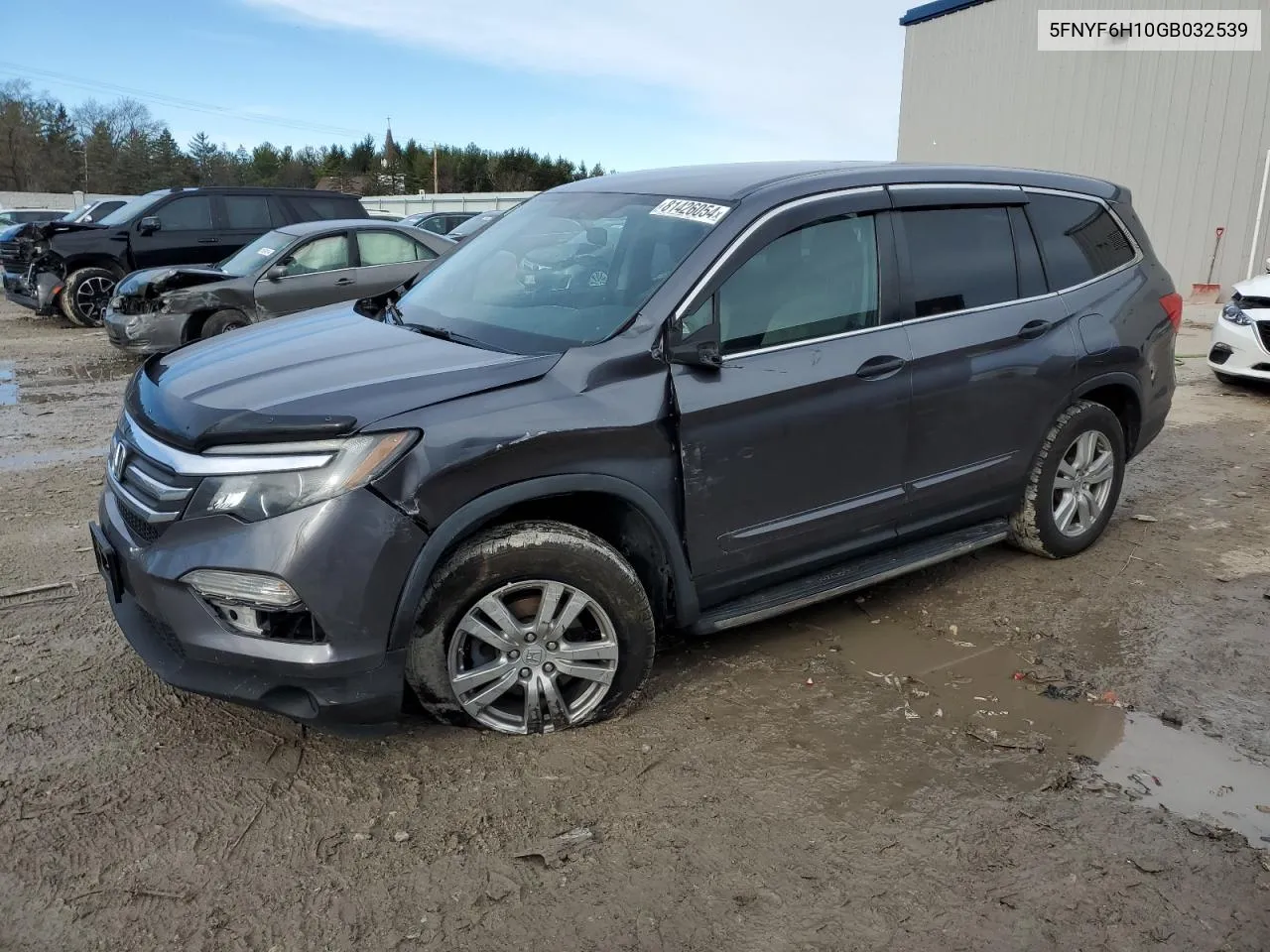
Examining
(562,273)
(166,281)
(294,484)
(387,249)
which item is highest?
(562,273)

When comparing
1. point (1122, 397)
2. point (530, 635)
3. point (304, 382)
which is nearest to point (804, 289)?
point (530, 635)

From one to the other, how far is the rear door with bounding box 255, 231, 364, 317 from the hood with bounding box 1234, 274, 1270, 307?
27.6 feet

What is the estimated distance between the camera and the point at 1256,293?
8602 millimetres

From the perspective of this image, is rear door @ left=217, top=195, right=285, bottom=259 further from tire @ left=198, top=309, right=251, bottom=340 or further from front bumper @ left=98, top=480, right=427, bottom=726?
front bumper @ left=98, top=480, right=427, bottom=726

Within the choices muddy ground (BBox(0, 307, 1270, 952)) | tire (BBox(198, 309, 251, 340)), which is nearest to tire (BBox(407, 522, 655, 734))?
muddy ground (BBox(0, 307, 1270, 952))

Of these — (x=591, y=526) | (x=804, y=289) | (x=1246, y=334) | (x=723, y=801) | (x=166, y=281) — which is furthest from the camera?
(x=166, y=281)

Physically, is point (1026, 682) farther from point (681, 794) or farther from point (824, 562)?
point (681, 794)

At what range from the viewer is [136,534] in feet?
9.87

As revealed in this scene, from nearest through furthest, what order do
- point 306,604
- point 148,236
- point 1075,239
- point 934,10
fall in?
point 306,604 < point 1075,239 < point 148,236 < point 934,10

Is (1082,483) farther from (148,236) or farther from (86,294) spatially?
(86,294)

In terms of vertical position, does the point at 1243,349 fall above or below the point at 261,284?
below

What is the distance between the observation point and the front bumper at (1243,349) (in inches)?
343

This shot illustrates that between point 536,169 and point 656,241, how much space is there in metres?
75.8

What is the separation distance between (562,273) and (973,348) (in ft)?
5.64
